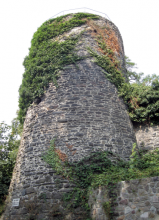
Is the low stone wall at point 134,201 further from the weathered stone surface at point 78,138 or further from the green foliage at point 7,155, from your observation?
the green foliage at point 7,155

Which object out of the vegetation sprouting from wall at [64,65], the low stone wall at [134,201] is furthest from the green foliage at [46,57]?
the low stone wall at [134,201]

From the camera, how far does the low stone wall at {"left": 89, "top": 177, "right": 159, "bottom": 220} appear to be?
16.5 feet

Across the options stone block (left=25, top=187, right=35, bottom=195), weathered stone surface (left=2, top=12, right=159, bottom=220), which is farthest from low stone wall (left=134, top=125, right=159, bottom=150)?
stone block (left=25, top=187, right=35, bottom=195)

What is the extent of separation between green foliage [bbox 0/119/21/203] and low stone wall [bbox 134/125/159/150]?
5.93 meters

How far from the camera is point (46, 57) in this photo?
947cm

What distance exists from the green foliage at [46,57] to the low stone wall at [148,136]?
4057 millimetres

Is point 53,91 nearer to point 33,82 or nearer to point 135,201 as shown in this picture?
point 33,82

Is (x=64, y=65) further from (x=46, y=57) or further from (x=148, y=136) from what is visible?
(x=148, y=136)

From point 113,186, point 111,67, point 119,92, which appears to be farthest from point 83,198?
point 111,67

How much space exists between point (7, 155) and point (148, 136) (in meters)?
7.97

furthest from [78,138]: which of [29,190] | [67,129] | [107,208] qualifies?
[107,208]

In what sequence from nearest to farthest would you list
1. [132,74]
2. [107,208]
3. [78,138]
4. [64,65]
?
[107,208] < [78,138] < [64,65] < [132,74]

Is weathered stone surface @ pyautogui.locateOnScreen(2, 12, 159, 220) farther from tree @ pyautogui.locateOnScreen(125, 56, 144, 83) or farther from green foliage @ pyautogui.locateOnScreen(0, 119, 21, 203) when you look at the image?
tree @ pyautogui.locateOnScreen(125, 56, 144, 83)

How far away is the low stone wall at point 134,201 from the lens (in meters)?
5.04
